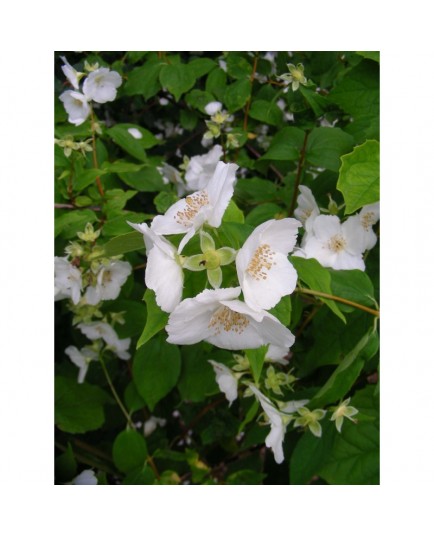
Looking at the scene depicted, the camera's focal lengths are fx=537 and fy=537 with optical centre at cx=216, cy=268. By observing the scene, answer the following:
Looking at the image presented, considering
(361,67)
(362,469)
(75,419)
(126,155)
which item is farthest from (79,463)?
(361,67)

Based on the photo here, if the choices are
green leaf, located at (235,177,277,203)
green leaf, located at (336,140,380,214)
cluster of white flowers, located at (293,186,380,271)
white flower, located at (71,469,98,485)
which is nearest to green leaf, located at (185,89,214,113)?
green leaf, located at (235,177,277,203)

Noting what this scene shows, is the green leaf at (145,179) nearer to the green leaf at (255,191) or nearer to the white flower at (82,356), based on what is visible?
the green leaf at (255,191)

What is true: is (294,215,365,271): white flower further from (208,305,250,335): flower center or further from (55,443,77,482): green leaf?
(55,443,77,482): green leaf

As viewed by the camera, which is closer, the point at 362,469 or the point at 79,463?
the point at 362,469

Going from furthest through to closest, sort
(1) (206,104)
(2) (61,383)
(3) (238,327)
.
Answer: (1) (206,104)
(2) (61,383)
(3) (238,327)

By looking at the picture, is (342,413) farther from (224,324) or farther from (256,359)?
(224,324)

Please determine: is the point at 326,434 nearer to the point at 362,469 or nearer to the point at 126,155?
the point at 362,469

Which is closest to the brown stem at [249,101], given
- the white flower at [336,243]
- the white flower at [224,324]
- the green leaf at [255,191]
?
the green leaf at [255,191]
